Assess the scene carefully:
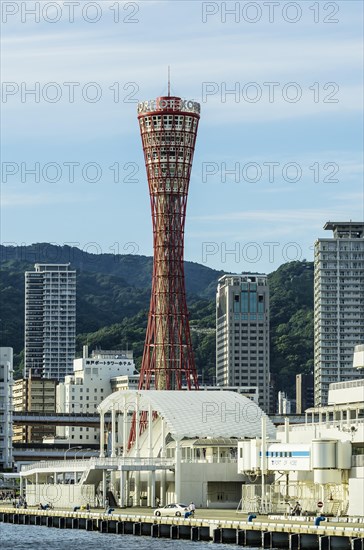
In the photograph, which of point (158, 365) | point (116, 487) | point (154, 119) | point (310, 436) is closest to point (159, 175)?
point (154, 119)

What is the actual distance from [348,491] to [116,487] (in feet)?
102

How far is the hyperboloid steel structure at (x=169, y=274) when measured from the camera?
522 ft

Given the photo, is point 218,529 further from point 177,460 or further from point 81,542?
point 177,460

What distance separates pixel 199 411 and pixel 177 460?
10288mm

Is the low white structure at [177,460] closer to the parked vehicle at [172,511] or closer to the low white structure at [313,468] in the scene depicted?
the low white structure at [313,468]

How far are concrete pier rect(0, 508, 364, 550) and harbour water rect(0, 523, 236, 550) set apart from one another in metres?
1.03

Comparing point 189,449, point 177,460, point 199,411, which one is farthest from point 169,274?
point 177,460

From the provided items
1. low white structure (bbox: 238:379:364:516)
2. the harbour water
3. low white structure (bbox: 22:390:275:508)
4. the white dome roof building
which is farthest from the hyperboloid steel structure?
the harbour water

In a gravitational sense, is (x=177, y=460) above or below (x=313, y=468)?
above

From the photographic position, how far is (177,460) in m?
111

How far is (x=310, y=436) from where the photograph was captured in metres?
105

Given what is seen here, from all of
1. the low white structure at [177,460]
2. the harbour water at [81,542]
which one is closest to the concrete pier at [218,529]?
the harbour water at [81,542]

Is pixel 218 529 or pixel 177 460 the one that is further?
pixel 177 460

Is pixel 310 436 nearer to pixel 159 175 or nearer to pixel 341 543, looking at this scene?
pixel 341 543
